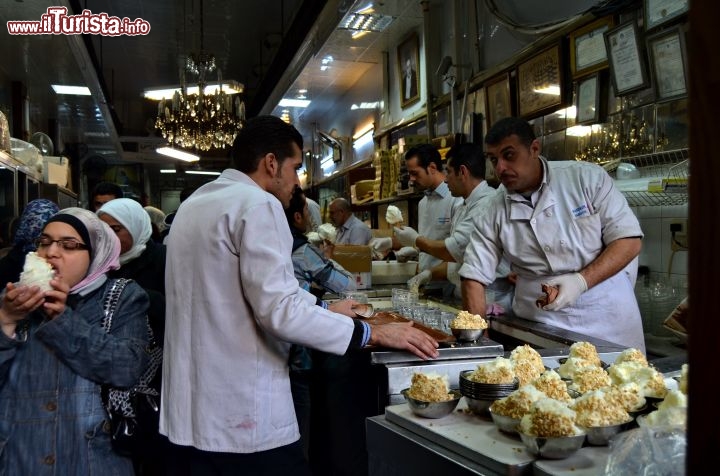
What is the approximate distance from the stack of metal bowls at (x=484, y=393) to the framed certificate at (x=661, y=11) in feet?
6.93

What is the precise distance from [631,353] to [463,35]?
4006mm

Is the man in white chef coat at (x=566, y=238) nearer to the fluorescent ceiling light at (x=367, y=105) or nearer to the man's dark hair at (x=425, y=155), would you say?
the man's dark hair at (x=425, y=155)

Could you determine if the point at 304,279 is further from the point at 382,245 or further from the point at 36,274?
the point at 382,245

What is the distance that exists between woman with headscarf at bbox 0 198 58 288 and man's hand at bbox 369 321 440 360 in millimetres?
1541

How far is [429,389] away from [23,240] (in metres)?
1.97

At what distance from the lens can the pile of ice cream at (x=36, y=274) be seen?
1544mm

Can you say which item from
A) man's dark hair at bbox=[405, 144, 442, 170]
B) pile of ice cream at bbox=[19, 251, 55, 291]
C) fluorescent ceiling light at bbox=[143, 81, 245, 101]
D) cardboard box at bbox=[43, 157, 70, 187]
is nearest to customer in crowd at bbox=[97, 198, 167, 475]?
pile of ice cream at bbox=[19, 251, 55, 291]

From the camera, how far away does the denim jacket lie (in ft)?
5.30

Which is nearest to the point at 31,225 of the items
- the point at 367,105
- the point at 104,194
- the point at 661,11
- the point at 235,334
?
the point at 235,334

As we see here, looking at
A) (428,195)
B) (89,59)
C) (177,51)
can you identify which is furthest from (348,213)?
(177,51)

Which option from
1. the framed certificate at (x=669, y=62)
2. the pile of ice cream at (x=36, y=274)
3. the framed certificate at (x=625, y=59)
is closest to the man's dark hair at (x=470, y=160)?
the framed certificate at (x=625, y=59)

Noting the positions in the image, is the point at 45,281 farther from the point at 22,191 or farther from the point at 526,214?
the point at 22,191

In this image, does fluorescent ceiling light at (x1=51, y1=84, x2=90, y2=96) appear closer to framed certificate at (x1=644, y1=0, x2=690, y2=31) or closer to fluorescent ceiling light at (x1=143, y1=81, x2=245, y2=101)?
fluorescent ceiling light at (x1=143, y1=81, x2=245, y2=101)

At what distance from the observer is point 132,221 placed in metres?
2.73
